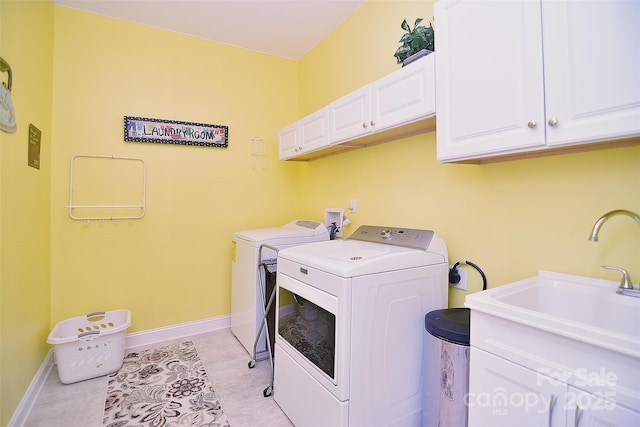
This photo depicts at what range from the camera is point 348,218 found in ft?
8.59

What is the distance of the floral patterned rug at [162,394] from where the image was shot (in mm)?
1796

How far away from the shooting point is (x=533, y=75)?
43.3 inches

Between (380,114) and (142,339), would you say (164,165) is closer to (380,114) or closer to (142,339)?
(142,339)

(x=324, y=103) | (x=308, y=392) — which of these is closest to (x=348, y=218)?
(x=324, y=103)

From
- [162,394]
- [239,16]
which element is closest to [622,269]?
[162,394]

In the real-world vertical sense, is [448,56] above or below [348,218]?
above

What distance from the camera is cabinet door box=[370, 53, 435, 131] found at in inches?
59.1

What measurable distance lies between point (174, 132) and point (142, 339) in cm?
192

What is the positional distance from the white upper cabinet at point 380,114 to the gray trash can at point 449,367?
1008 millimetres

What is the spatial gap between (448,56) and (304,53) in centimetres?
232

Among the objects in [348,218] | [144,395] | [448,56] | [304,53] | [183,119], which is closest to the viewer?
[448,56]

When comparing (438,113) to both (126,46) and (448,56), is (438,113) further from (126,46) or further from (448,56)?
(126,46)

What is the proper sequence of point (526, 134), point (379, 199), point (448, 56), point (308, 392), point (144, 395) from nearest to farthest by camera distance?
1. point (526, 134)
2. point (448, 56)
3. point (308, 392)
4. point (144, 395)
5. point (379, 199)

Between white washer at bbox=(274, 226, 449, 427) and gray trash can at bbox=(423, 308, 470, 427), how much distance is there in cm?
9
